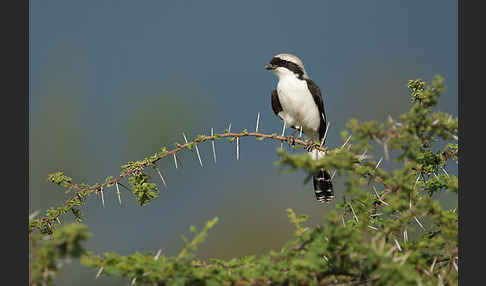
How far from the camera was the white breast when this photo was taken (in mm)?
5930

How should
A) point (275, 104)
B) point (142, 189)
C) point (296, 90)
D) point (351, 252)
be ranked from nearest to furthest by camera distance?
point (351, 252)
point (142, 189)
point (296, 90)
point (275, 104)

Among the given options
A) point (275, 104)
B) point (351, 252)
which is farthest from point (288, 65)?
point (351, 252)

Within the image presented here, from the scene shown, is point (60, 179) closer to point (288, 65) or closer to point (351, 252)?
point (351, 252)

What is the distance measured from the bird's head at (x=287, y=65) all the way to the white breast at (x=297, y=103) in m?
0.07

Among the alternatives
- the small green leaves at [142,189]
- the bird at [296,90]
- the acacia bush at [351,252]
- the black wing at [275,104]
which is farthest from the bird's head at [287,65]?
the acacia bush at [351,252]

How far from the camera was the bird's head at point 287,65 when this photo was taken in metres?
5.90

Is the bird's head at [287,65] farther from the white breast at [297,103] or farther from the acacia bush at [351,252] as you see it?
the acacia bush at [351,252]

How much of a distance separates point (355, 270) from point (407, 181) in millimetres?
412

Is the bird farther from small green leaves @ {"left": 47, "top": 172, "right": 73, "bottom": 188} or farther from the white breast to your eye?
small green leaves @ {"left": 47, "top": 172, "right": 73, "bottom": 188}

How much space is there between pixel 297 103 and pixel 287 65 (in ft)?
1.58

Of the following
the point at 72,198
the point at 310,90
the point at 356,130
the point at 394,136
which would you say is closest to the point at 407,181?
the point at 394,136

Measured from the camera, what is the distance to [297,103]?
5965 mm

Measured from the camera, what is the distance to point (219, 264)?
2.00 metres

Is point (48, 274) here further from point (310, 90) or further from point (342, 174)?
point (310, 90)
